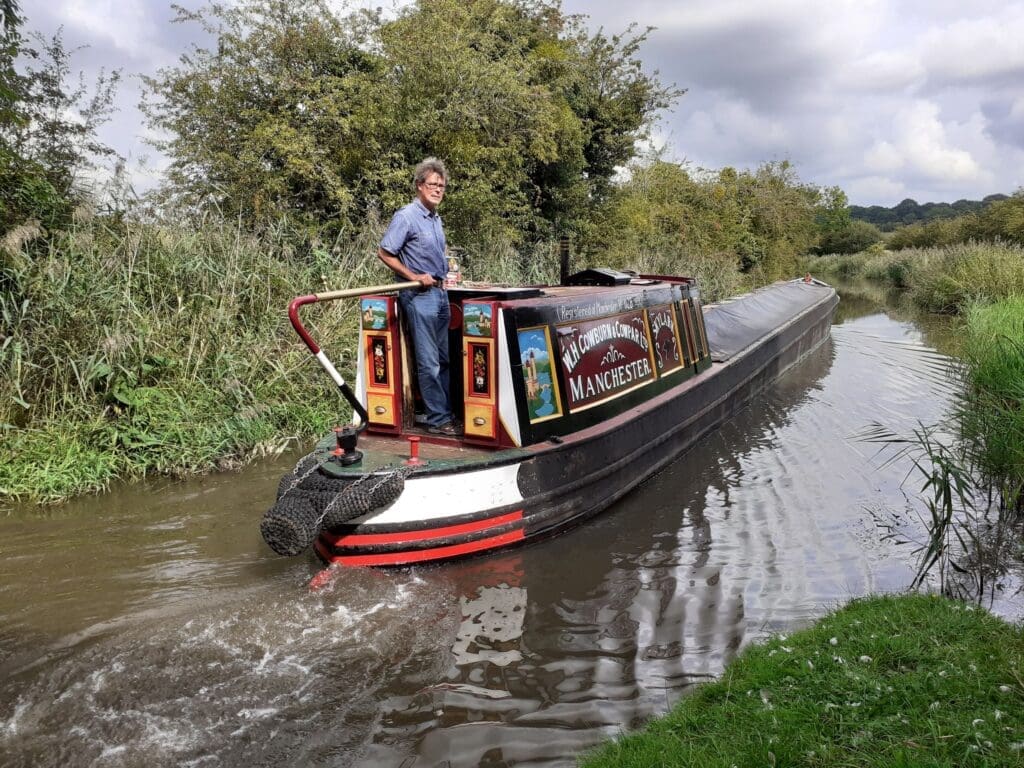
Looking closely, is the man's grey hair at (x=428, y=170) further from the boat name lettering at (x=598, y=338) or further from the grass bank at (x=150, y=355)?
the grass bank at (x=150, y=355)

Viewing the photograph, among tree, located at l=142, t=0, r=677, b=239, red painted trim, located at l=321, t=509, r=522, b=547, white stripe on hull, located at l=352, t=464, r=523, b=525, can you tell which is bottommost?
red painted trim, located at l=321, t=509, r=522, b=547

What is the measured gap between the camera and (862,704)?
2428mm

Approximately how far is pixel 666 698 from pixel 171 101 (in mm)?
10216

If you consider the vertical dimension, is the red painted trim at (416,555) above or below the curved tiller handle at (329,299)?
below

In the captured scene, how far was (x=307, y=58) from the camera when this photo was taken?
981 cm

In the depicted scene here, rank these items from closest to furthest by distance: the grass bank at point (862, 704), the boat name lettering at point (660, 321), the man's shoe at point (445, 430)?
the grass bank at point (862, 704) → the man's shoe at point (445, 430) → the boat name lettering at point (660, 321)

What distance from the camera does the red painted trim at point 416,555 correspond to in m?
4.21

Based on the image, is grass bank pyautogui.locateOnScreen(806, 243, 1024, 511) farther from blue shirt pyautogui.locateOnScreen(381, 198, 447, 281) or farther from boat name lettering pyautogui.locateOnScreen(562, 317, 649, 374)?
blue shirt pyautogui.locateOnScreen(381, 198, 447, 281)

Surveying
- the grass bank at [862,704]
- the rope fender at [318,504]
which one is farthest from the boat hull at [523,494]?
the grass bank at [862,704]

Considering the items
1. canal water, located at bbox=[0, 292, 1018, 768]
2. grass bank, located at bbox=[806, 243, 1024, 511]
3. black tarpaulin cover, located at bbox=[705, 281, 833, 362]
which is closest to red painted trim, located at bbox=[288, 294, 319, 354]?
canal water, located at bbox=[0, 292, 1018, 768]

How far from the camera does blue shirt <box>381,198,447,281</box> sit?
462cm

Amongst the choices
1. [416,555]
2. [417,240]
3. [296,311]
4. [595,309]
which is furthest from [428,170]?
[416,555]

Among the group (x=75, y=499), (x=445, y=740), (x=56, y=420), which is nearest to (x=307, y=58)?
(x=56, y=420)

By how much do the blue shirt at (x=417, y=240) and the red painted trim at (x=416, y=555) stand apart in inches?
72.5
